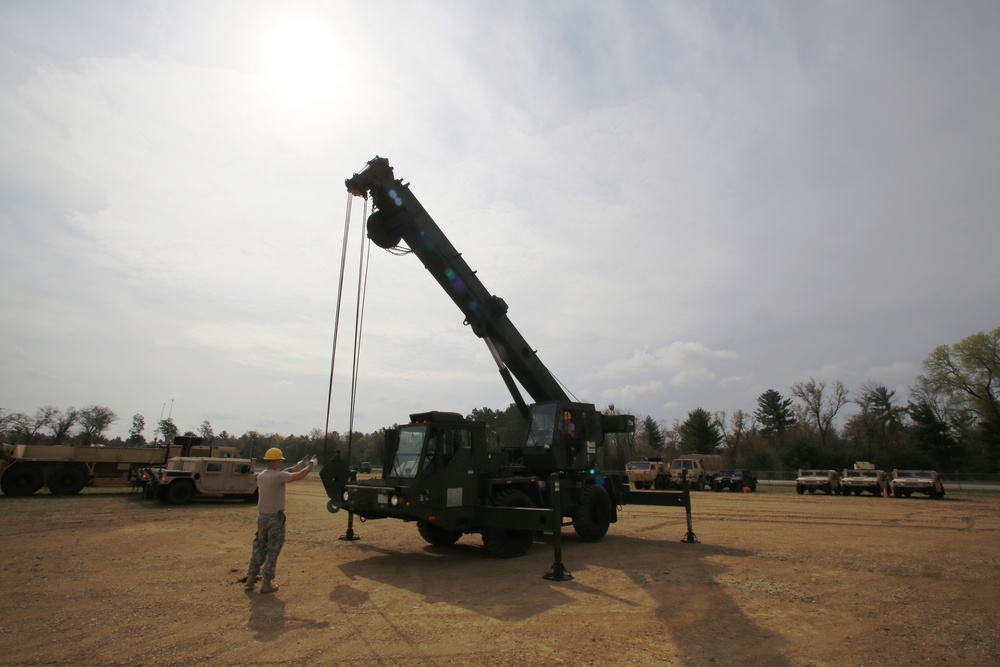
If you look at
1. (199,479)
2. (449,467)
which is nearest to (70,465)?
(199,479)

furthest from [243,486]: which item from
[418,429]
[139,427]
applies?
[139,427]

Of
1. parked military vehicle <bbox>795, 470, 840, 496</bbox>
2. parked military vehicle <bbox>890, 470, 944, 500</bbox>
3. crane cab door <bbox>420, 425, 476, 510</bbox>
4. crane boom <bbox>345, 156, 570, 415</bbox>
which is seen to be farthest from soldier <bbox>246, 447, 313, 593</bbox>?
parked military vehicle <bbox>795, 470, 840, 496</bbox>

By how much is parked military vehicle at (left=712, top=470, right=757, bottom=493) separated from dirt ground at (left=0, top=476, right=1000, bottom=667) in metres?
22.6

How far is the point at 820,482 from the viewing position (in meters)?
29.8

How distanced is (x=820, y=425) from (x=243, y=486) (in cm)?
6093

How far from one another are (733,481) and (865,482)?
702cm

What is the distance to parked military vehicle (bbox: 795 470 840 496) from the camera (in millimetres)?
29781

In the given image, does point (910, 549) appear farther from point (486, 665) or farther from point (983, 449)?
point (983, 449)

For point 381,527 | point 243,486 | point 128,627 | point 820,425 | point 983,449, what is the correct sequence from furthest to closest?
point 820,425
point 983,449
point 243,486
point 381,527
point 128,627

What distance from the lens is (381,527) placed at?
13.4 m

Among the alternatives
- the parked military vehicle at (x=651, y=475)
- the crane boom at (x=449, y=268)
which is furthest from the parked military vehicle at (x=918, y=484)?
the crane boom at (x=449, y=268)

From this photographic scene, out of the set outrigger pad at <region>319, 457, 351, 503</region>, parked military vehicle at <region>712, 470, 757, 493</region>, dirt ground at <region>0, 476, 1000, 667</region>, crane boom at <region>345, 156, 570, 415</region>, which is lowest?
parked military vehicle at <region>712, 470, 757, 493</region>

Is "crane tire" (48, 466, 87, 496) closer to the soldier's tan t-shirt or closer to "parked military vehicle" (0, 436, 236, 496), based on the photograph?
"parked military vehicle" (0, 436, 236, 496)

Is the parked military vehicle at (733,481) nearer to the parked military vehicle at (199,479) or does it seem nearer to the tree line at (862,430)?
the tree line at (862,430)
